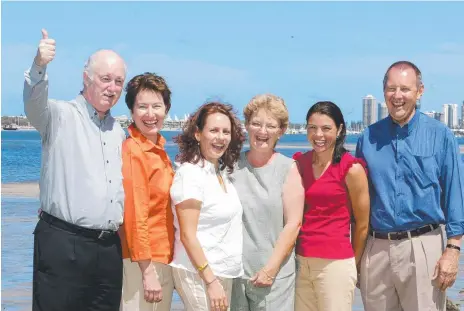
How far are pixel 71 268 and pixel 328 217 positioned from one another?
1718 mm

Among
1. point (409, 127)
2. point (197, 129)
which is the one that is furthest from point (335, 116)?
point (197, 129)

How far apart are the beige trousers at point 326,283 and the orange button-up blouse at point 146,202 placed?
0.97 meters

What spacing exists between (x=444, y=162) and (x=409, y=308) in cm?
107

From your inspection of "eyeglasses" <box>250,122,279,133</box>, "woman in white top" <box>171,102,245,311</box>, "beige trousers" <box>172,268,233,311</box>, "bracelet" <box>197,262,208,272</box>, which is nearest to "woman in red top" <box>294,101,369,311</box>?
"eyeglasses" <box>250,122,279,133</box>

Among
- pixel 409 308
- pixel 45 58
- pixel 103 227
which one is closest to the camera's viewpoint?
pixel 45 58

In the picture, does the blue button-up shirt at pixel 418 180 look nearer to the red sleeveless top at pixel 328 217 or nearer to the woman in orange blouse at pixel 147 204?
the red sleeveless top at pixel 328 217

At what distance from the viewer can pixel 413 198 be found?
5.41 m

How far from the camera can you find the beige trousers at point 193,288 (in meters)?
4.89

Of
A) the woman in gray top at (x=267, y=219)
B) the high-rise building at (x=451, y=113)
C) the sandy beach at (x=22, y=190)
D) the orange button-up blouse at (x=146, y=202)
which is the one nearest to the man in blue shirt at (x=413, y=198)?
the woman in gray top at (x=267, y=219)

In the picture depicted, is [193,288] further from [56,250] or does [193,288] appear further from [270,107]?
[270,107]

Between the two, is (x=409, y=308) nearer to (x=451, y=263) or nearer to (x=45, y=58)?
(x=451, y=263)

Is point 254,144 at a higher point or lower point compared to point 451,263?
higher

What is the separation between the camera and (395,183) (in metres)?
5.42

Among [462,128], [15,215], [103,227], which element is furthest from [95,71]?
[462,128]
